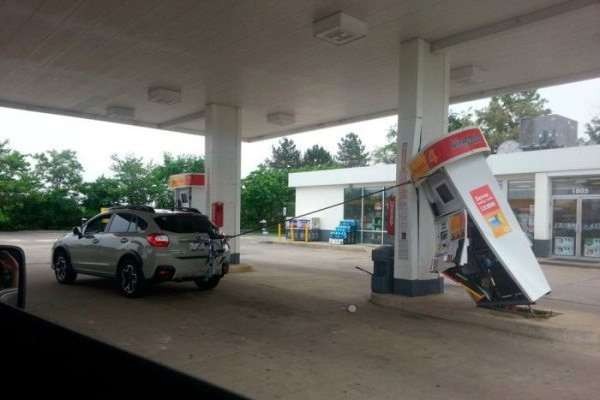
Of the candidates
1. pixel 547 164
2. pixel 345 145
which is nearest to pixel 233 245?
pixel 547 164

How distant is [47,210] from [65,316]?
34126 mm

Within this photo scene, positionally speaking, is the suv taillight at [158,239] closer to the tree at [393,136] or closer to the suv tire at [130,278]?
the suv tire at [130,278]

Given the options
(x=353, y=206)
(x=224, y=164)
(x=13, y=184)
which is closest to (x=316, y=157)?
(x=13, y=184)

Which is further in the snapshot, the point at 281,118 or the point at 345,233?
the point at 345,233

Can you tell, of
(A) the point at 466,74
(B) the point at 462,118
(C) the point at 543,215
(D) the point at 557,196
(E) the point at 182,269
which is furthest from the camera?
(B) the point at 462,118

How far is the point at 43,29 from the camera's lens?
942 cm

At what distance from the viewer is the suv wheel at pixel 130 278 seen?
369 inches

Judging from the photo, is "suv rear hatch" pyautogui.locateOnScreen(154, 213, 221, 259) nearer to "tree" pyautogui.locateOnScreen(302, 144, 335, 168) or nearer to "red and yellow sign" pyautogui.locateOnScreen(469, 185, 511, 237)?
"red and yellow sign" pyautogui.locateOnScreen(469, 185, 511, 237)

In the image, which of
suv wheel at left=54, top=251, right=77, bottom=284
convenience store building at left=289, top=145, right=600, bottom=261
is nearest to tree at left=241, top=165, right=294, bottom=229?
convenience store building at left=289, top=145, right=600, bottom=261

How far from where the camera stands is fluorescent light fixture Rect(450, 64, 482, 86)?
10906mm

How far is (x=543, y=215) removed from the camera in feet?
61.0

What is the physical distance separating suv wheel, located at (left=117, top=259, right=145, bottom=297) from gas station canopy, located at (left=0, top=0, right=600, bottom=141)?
4177 mm

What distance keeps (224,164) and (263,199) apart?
26230 mm

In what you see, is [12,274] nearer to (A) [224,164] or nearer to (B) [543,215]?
(A) [224,164]
